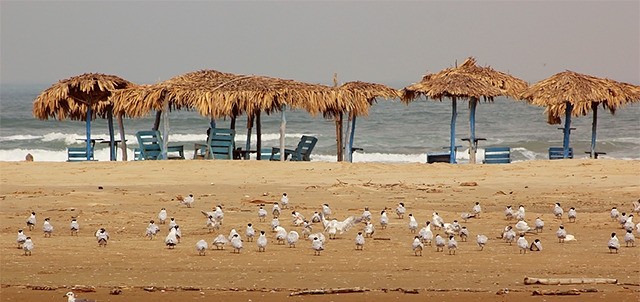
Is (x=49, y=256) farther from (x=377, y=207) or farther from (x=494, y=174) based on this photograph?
(x=494, y=174)

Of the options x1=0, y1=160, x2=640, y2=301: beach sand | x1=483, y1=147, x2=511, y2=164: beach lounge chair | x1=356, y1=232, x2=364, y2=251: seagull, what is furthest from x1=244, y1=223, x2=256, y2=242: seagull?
x1=483, y1=147, x2=511, y2=164: beach lounge chair

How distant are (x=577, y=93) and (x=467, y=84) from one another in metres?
2.59

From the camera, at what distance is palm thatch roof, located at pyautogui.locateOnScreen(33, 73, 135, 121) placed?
26.7 metres

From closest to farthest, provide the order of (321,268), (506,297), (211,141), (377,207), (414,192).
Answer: (506,297), (321,268), (377,207), (414,192), (211,141)

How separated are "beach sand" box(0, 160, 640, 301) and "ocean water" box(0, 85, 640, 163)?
663 inches

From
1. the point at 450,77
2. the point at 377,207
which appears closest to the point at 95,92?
the point at 450,77

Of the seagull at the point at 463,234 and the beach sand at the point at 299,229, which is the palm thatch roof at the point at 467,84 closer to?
the beach sand at the point at 299,229

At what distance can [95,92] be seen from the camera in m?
27.5

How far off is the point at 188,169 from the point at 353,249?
988 cm

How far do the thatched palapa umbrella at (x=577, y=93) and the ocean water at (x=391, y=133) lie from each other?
11.6 m

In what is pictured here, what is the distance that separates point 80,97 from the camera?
2781cm

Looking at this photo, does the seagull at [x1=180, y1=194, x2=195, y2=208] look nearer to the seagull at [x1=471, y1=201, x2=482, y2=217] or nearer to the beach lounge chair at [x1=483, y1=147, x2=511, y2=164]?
the seagull at [x1=471, y1=201, x2=482, y2=217]

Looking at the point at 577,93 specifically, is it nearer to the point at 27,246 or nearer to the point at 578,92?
the point at 578,92

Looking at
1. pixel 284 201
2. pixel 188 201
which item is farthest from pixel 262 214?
pixel 188 201
